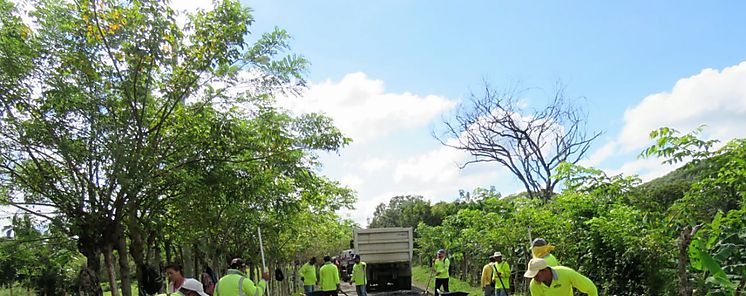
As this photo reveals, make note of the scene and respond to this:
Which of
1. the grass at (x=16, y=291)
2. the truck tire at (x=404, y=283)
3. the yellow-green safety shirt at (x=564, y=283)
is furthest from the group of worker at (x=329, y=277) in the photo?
the grass at (x=16, y=291)

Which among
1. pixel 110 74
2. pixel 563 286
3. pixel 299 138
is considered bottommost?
pixel 563 286

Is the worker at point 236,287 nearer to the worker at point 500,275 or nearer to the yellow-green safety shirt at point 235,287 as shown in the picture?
the yellow-green safety shirt at point 235,287

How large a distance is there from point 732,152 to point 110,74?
746cm

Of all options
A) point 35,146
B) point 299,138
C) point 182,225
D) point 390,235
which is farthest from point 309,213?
point 35,146

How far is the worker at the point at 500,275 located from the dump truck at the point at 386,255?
29.4 ft

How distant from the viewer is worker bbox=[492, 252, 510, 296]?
12.4m

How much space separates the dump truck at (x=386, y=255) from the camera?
21609mm

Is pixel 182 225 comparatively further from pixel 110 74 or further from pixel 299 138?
pixel 110 74

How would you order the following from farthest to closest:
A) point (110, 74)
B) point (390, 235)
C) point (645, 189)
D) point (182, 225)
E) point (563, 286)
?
1. point (390, 235)
2. point (182, 225)
3. point (645, 189)
4. point (110, 74)
5. point (563, 286)

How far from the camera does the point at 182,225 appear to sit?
1313 centimetres

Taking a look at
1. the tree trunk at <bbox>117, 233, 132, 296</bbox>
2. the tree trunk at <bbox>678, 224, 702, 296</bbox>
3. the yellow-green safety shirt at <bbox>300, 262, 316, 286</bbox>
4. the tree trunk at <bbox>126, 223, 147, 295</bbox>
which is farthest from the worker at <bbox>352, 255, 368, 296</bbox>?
the tree trunk at <bbox>678, 224, 702, 296</bbox>

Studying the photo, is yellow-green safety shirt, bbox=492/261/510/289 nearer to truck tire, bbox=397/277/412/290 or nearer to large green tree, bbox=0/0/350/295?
large green tree, bbox=0/0/350/295

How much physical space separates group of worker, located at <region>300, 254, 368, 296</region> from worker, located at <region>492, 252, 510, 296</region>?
4.21 m

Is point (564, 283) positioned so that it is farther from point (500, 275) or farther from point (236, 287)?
point (500, 275)
